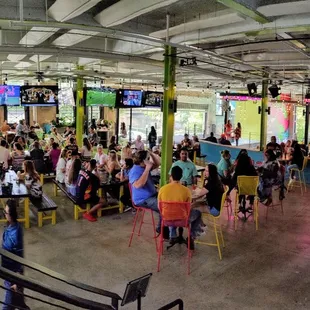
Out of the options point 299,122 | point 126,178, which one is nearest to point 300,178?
point 126,178

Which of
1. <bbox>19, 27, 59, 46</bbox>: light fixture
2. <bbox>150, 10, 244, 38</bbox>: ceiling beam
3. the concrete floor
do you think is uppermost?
<bbox>19, 27, 59, 46</bbox>: light fixture

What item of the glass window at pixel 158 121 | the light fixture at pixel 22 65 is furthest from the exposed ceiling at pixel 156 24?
the glass window at pixel 158 121

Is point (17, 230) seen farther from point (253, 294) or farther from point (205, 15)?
point (205, 15)

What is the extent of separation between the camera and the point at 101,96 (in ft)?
40.1

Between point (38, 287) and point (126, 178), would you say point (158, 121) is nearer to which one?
point (126, 178)

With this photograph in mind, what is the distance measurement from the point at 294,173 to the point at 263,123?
393 cm

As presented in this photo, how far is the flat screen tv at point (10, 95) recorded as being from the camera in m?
11.4

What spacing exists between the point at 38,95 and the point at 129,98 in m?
2.85

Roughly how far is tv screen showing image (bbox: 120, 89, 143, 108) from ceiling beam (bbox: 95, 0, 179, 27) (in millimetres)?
5993

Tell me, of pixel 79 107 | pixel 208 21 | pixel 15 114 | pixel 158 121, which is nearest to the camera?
pixel 208 21

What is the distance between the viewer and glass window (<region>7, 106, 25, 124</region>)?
20.2 metres

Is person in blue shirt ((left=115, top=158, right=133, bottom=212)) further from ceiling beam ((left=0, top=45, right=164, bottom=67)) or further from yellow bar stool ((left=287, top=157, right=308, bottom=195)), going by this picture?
yellow bar stool ((left=287, top=157, right=308, bottom=195))

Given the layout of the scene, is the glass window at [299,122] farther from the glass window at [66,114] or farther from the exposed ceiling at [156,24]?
the glass window at [66,114]

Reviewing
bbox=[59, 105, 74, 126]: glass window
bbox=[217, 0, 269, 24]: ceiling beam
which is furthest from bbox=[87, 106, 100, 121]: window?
bbox=[217, 0, 269, 24]: ceiling beam
